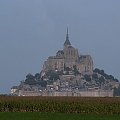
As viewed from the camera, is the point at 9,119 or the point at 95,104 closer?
the point at 9,119

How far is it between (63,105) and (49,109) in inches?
54.2

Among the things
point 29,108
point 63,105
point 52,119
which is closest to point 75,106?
point 63,105

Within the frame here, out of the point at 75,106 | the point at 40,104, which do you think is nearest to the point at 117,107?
the point at 75,106

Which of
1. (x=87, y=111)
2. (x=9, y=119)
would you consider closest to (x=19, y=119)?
(x=9, y=119)

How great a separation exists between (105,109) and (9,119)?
15014 millimetres

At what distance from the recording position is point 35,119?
30609 mm

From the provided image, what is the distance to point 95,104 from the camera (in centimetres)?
4384

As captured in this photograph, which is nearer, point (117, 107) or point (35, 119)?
point (35, 119)

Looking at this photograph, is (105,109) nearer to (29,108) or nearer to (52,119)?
(29,108)

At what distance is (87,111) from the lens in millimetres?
43469

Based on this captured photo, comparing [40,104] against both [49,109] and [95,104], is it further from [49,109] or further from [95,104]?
[95,104]

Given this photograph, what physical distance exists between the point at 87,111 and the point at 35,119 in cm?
1347

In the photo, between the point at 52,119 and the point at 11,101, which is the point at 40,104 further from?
the point at 52,119

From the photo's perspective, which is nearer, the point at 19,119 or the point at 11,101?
the point at 19,119
